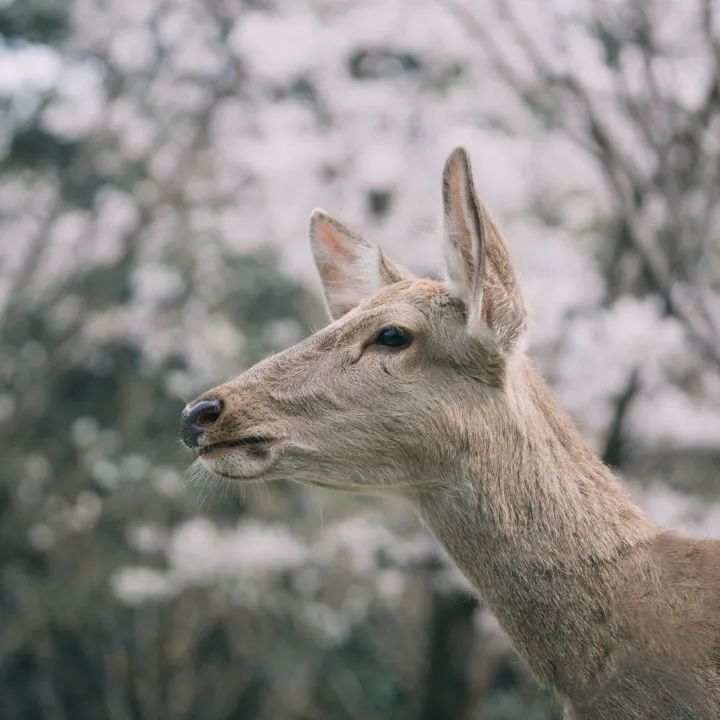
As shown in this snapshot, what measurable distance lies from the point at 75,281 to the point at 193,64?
2198mm

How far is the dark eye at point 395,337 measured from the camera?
9.25 feet

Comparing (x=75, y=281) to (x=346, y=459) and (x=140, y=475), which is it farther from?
(x=346, y=459)

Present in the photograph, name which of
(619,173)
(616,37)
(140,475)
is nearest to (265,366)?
(619,173)

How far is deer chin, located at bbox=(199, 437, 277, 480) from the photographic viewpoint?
266 centimetres

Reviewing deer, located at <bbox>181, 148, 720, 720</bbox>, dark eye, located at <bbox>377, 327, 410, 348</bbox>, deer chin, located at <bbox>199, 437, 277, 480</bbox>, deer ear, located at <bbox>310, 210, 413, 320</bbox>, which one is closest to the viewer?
deer, located at <bbox>181, 148, 720, 720</bbox>

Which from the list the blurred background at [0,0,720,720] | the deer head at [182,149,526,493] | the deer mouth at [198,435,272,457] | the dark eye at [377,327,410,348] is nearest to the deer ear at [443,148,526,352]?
the deer head at [182,149,526,493]

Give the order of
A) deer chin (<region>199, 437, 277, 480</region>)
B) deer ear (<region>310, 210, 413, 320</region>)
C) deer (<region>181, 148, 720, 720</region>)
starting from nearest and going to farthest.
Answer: deer (<region>181, 148, 720, 720</region>) < deer chin (<region>199, 437, 277, 480</region>) < deer ear (<region>310, 210, 413, 320</region>)

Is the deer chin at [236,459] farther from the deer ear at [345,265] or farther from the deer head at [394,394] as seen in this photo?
the deer ear at [345,265]

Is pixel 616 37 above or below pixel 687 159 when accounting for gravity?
above

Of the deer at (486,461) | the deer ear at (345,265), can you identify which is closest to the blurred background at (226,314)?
the deer ear at (345,265)

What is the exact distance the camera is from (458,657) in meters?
8.41

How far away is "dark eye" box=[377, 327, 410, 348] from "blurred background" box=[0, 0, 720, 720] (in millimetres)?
5431

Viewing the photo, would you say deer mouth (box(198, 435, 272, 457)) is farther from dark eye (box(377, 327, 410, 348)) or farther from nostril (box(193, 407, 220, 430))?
dark eye (box(377, 327, 410, 348))

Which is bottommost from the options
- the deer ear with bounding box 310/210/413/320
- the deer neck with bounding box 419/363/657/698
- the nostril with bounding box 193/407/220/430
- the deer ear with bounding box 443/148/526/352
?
the deer neck with bounding box 419/363/657/698
